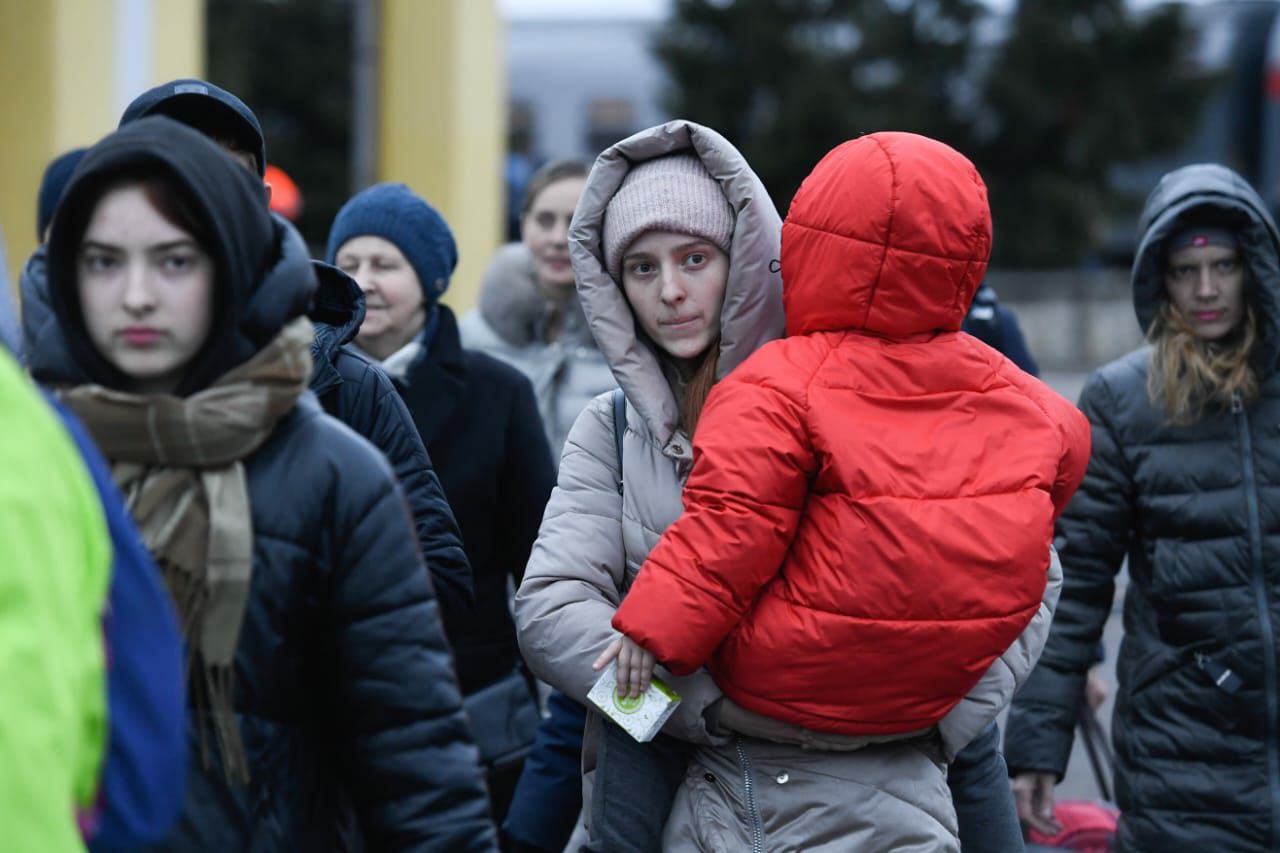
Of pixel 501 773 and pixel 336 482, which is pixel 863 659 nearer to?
pixel 336 482

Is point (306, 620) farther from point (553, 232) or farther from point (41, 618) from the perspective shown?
point (553, 232)

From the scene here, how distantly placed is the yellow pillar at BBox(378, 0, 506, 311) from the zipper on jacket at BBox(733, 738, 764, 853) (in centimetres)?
1254

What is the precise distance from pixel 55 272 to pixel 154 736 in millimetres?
724

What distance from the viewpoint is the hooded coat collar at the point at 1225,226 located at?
4152 millimetres

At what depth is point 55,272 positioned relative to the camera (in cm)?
232

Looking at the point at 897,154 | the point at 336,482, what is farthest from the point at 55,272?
the point at 897,154

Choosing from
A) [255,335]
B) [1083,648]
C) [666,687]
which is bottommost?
[1083,648]

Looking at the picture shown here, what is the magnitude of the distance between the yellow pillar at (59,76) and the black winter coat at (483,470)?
6448mm

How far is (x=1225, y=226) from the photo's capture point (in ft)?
14.0

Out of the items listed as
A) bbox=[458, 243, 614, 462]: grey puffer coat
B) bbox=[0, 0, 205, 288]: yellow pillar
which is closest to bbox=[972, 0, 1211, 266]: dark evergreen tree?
bbox=[0, 0, 205, 288]: yellow pillar

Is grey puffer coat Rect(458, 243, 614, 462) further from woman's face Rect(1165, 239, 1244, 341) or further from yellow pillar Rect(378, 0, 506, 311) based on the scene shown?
yellow pillar Rect(378, 0, 506, 311)

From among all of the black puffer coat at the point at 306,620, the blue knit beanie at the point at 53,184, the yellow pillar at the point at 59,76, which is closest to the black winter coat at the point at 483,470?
the blue knit beanie at the point at 53,184

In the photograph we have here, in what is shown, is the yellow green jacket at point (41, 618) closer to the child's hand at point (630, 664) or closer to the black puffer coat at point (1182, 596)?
the child's hand at point (630, 664)

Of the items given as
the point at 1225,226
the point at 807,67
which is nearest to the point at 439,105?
the point at 1225,226
